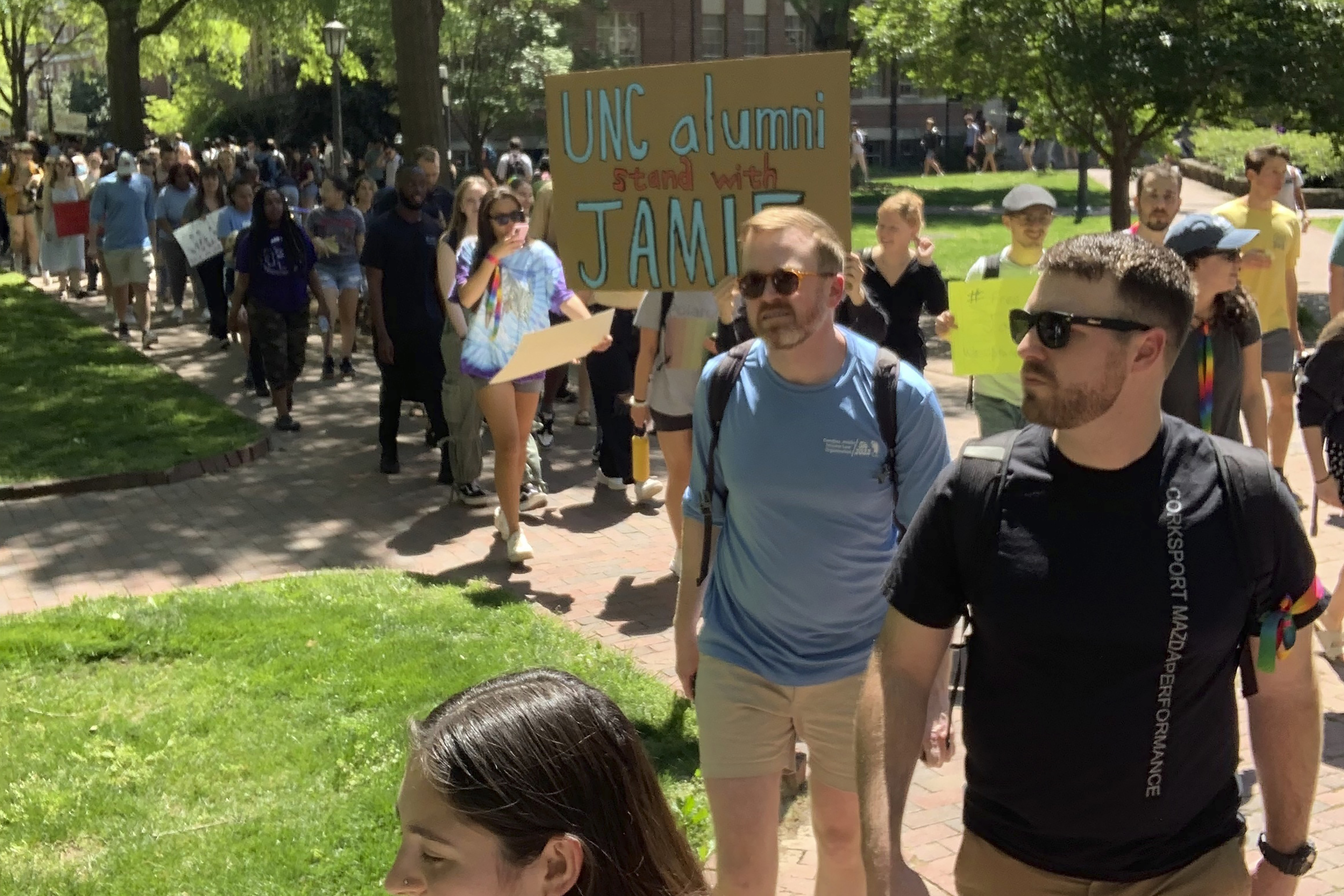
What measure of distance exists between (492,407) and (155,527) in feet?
9.41

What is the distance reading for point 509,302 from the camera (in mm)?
7957

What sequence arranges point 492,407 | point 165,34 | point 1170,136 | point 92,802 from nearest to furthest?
point 92,802 < point 492,407 < point 1170,136 < point 165,34

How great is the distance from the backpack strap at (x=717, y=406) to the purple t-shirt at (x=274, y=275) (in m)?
8.75

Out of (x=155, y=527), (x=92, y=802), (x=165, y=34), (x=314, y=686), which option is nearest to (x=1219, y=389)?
(x=314, y=686)

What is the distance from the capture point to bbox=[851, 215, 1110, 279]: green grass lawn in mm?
21641

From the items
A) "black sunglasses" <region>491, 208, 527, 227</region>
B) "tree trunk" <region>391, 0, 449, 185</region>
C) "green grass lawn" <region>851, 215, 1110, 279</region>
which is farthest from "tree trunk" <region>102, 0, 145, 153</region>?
"black sunglasses" <region>491, 208, 527, 227</region>

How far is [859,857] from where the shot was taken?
3828 millimetres

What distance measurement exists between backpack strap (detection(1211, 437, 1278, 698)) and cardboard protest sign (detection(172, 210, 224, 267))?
13649 mm

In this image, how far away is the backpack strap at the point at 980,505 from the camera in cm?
261

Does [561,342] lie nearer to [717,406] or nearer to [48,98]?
[717,406]

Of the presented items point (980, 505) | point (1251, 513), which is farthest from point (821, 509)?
point (1251, 513)

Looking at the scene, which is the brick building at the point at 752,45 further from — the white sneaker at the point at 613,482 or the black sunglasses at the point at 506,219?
the black sunglasses at the point at 506,219

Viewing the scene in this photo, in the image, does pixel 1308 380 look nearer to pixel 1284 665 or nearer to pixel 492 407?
pixel 1284 665

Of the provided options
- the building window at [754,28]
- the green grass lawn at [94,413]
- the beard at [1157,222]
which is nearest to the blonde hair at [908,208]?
the beard at [1157,222]
